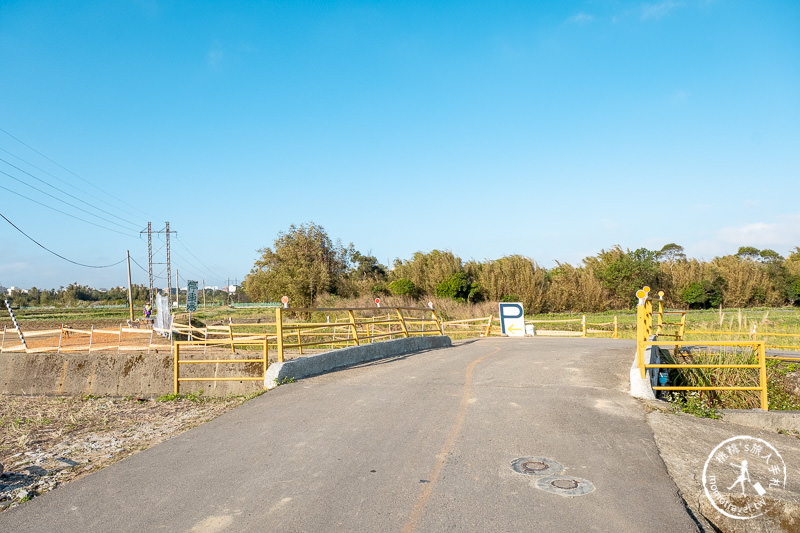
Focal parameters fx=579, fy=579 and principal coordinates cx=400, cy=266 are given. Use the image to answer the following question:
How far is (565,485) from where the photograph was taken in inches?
233

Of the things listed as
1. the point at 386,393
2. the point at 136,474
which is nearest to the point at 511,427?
the point at 386,393

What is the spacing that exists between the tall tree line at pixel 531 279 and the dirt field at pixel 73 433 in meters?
44.7

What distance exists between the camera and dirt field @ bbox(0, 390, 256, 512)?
23.6ft

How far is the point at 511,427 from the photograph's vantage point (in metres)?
8.30

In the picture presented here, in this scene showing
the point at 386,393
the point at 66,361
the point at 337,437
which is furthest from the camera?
the point at 66,361

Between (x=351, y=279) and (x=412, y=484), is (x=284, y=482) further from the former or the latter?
(x=351, y=279)

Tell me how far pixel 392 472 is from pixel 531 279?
5396 centimetres

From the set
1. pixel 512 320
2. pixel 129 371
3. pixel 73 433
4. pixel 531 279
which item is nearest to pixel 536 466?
pixel 73 433

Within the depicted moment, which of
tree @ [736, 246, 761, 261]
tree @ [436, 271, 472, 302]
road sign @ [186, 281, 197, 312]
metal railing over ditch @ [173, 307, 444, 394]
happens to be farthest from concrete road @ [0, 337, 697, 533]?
tree @ [736, 246, 761, 261]

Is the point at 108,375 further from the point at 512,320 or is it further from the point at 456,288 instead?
the point at 456,288

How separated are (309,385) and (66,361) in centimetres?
1410

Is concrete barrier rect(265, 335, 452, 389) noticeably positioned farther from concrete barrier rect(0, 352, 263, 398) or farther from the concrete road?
concrete barrier rect(0, 352, 263, 398)

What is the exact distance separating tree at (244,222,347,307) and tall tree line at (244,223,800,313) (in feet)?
0.35

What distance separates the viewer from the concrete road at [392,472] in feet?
16.9
